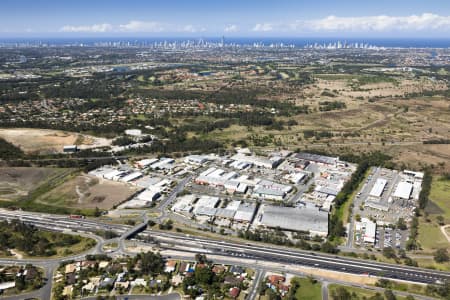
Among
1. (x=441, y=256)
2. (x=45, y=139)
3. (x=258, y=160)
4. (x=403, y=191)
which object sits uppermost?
(x=45, y=139)

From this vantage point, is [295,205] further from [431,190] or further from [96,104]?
[96,104]

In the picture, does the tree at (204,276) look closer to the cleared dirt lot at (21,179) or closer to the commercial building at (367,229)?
the commercial building at (367,229)

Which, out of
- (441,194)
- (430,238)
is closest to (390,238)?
(430,238)

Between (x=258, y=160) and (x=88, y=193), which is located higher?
(x=258, y=160)

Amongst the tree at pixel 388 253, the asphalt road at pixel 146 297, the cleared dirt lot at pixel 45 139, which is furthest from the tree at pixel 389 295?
the cleared dirt lot at pixel 45 139

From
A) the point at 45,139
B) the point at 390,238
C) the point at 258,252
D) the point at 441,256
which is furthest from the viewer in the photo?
the point at 45,139

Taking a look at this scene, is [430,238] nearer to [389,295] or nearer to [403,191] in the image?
[403,191]

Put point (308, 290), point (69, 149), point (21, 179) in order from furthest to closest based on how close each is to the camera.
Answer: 1. point (69, 149)
2. point (21, 179)
3. point (308, 290)

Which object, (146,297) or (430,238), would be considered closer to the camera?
(146,297)
